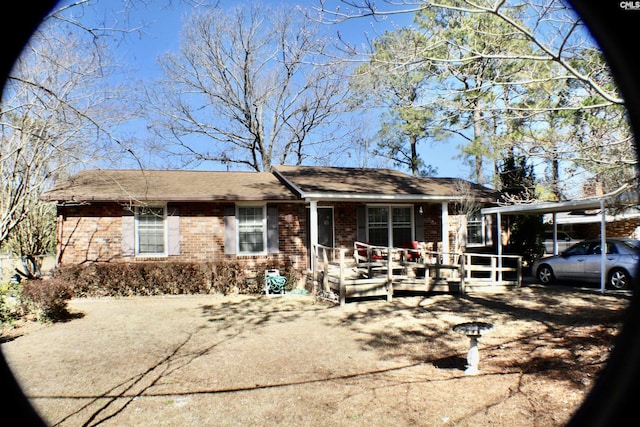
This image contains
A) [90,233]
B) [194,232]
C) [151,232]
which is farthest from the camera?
[194,232]

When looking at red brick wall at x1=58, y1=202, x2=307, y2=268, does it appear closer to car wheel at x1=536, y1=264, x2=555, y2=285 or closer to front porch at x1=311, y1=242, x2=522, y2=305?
front porch at x1=311, y1=242, x2=522, y2=305

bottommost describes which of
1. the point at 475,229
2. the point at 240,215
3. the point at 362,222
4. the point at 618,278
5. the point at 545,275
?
the point at 545,275

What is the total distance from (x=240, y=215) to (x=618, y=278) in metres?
11.6

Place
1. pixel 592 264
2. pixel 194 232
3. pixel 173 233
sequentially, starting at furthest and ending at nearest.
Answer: pixel 194 232 < pixel 173 233 < pixel 592 264

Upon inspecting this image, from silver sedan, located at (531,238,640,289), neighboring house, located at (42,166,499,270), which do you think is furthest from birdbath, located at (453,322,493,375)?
neighboring house, located at (42,166,499,270)

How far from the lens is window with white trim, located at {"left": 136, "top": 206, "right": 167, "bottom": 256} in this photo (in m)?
13.4

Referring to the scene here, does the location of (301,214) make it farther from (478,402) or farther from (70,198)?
(478,402)

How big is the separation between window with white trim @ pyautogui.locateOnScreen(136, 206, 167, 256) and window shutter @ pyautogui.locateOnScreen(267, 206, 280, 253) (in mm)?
3410

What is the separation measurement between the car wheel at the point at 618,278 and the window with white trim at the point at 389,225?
6.48m

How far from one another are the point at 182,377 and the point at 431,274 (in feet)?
32.7

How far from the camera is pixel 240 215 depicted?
14141mm

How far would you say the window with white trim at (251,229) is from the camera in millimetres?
14055

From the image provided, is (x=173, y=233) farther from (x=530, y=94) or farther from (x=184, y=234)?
(x=530, y=94)

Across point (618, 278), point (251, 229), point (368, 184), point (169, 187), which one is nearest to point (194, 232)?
point (251, 229)
